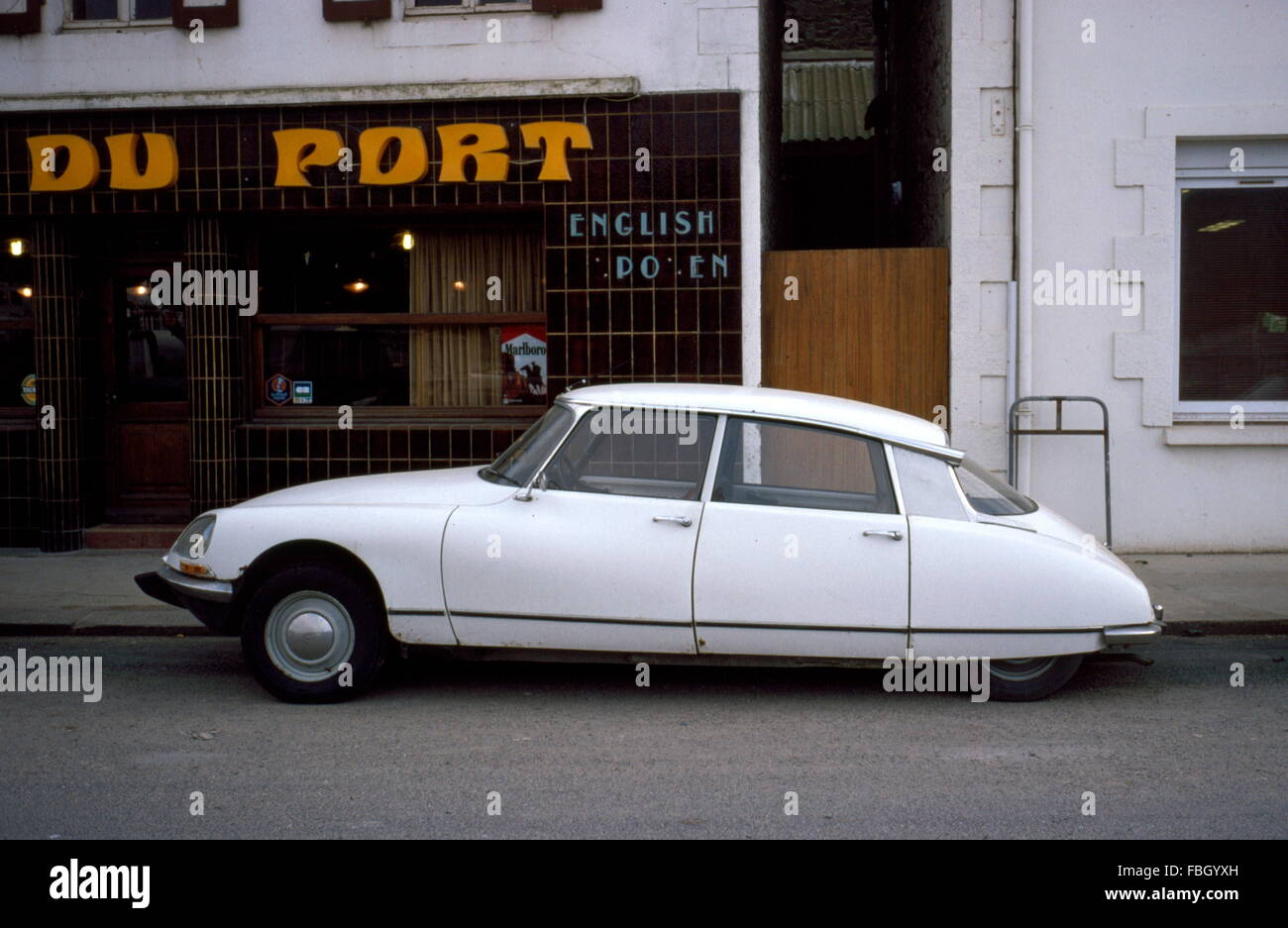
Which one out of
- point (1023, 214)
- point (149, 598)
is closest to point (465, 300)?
point (149, 598)

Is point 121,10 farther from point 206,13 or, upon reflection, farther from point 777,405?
point 777,405

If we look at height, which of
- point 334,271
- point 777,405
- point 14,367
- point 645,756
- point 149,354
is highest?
point 334,271

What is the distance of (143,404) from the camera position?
11031 mm

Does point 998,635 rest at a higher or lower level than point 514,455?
lower

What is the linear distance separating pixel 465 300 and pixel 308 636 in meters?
5.38

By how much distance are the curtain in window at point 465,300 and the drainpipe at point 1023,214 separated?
4.06 meters

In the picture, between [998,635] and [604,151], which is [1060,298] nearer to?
[604,151]

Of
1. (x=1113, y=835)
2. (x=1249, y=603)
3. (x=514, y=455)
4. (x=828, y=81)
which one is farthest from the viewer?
(x=828, y=81)

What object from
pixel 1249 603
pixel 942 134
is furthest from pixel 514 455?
pixel 942 134

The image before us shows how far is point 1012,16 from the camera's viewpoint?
993 centimetres

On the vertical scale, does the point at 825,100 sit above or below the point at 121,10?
above

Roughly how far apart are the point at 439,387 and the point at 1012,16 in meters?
5.72

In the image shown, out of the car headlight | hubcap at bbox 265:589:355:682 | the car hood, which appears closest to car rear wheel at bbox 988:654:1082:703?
the car hood

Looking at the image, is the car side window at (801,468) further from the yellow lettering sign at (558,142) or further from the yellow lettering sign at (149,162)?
the yellow lettering sign at (149,162)
